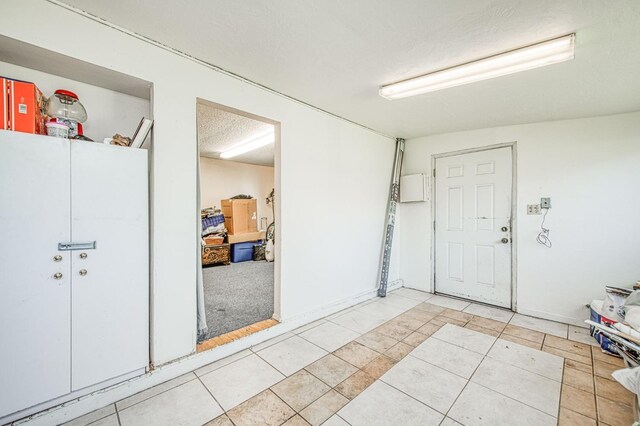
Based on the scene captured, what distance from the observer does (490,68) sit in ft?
6.93

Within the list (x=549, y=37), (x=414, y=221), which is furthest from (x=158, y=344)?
(x=414, y=221)

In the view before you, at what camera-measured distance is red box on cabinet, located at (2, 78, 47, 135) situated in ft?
4.89

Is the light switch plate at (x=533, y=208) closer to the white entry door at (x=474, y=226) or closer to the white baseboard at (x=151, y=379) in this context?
the white entry door at (x=474, y=226)

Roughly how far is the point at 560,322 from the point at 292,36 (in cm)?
427

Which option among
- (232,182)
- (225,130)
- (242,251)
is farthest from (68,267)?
(232,182)

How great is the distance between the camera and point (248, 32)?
5.97ft

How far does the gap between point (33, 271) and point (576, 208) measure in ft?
16.5

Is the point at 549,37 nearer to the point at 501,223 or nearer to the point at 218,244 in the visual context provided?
the point at 501,223

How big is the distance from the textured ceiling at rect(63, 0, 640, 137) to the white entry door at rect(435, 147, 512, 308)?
1105mm

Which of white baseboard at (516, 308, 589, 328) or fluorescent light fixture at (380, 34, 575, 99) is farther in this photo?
white baseboard at (516, 308, 589, 328)

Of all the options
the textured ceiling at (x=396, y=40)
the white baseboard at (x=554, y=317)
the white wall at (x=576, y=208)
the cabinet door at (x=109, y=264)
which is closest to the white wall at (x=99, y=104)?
the cabinet door at (x=109, y=264)

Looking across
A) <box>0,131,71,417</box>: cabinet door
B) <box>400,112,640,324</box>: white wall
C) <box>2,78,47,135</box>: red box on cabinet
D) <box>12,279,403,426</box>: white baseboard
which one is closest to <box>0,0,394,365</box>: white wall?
<box>12,279,403,426</box>: white baseboard

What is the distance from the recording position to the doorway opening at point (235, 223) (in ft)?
9.56

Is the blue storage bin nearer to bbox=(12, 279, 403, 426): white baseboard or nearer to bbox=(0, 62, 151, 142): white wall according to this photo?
bbox=(12, 279, 403, 426): white baseboard
